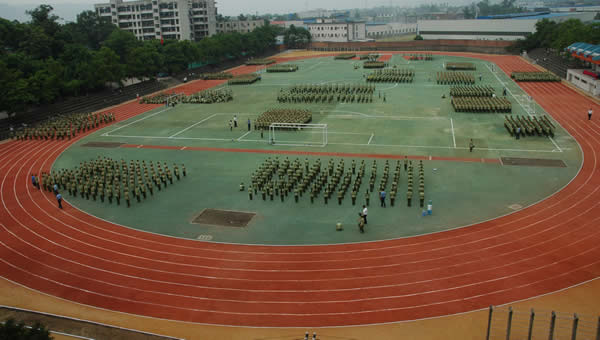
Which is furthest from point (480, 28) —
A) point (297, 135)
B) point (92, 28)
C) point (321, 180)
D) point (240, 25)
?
point (321, 180)

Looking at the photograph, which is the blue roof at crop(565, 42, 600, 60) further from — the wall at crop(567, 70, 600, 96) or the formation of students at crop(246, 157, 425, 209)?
the formation of students at crop(246, 157, 425, 209)

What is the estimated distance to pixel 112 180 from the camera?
28297 mm

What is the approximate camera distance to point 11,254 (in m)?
19.9

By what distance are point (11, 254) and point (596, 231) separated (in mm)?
26355

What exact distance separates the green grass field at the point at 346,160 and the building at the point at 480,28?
62.6 meters

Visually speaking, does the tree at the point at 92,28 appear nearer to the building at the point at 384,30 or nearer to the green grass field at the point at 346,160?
the green grass field at the point at 346,160

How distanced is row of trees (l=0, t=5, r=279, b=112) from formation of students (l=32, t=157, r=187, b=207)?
20537 mm

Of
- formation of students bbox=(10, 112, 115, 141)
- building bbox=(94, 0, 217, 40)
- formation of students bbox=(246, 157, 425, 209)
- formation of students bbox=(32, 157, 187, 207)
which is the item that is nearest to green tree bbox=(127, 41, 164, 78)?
formation of students bbox=(10, 112, 115, 141)

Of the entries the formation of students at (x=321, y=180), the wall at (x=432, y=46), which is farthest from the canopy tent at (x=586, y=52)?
the wall at (x=432, y=46)

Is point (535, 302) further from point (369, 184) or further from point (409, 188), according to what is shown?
point (369, 184)

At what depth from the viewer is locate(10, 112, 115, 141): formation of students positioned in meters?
40.9

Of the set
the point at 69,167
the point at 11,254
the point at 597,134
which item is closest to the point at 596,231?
the point at 597,134

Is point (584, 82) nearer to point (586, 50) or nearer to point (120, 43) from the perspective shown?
point (586, 50)

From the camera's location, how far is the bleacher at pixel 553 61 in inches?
2547
